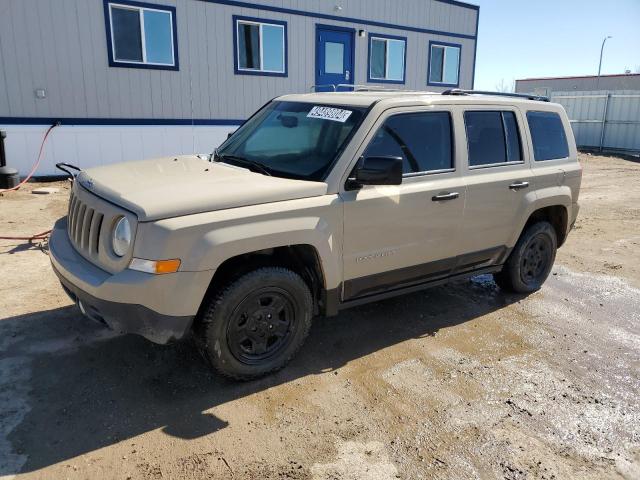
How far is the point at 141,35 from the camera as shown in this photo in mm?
11141

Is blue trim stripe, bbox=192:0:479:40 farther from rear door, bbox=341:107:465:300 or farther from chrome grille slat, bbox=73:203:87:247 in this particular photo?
chrome grille slat, bbox=73:203:87:247

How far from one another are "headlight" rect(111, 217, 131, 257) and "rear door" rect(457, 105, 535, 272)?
2675mm

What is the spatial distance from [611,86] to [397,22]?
3166 cm

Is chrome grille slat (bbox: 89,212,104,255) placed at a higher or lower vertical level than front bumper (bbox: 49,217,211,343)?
higher

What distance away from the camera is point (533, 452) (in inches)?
119

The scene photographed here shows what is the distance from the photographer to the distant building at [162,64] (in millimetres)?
10250

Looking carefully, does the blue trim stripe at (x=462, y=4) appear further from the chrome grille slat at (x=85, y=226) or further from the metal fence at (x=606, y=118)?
the chrome grille slat at (x=85, y=226)

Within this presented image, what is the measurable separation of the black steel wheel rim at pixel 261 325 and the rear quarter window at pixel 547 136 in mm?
2943

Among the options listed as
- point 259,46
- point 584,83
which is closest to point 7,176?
point 259,46

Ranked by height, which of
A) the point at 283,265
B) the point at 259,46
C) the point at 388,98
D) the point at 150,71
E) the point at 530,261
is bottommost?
the point at 530,261

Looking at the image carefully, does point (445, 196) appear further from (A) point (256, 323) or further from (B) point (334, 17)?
(B) point (334, 17)

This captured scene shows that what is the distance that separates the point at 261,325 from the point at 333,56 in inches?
459

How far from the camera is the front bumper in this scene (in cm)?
304

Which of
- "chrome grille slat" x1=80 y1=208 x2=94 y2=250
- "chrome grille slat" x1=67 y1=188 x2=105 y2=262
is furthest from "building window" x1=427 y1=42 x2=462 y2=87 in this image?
"chrome grille slat" x1=80 y1=208 x2=94 y2=250
